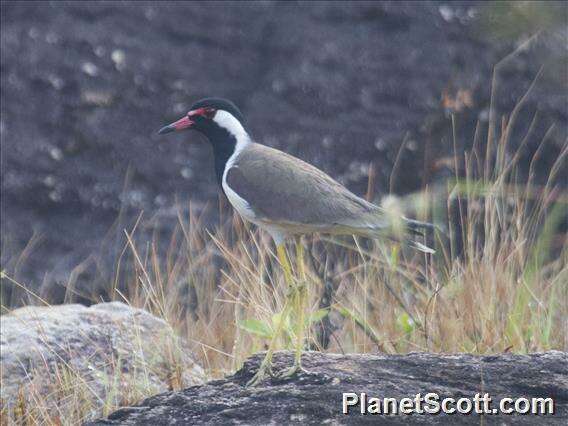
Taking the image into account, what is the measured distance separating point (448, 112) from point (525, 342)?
7.94ft

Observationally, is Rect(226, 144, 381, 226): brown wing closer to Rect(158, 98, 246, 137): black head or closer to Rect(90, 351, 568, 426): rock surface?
Rect(158, 98, 246, 137): black head

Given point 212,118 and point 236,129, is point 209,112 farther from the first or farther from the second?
point 236,129

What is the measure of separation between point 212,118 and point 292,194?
0.60 m

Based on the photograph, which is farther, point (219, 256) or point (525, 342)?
point (219, 256)

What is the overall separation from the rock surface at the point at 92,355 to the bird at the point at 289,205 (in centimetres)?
85

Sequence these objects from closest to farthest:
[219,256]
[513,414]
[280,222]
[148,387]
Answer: [513,414] < [280,222] < [148,387] < [219,256]

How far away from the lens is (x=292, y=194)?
4.29m

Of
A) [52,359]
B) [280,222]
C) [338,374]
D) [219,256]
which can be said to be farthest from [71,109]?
[338,374]

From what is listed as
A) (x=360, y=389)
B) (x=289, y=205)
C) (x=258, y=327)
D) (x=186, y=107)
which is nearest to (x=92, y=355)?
(x=258, y=327)

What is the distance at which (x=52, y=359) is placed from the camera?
516 cm

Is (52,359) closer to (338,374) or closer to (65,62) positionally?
(338,374)

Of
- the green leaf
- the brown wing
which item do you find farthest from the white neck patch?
the green leaf

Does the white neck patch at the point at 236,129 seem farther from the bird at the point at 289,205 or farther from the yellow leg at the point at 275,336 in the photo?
the yellow leg at the point at 275,336

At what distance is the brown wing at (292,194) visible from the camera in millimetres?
4230
